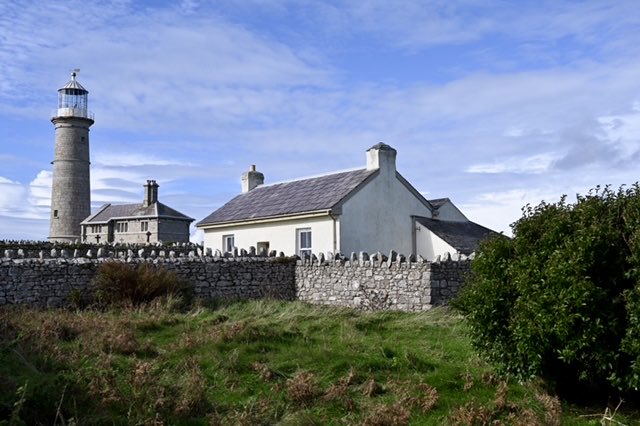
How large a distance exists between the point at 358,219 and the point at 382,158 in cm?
277

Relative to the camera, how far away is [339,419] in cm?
940

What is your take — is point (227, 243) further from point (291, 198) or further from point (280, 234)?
point (291, 198)

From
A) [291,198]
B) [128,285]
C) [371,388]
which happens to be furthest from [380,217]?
[371,388]

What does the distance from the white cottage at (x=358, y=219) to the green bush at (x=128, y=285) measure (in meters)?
5.52

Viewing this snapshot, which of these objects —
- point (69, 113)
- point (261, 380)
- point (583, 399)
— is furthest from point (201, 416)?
point (69, 113)

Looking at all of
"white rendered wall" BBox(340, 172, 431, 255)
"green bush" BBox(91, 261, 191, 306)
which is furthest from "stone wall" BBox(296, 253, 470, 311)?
"green bush" BBox(91, 261, 191, 306)

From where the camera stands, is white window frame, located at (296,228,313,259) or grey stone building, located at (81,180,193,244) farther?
grey stone building, located at (81,180,193,244)

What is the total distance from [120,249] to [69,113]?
1165 inches

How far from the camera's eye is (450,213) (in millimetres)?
29109

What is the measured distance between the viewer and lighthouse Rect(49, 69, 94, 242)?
2146 inches

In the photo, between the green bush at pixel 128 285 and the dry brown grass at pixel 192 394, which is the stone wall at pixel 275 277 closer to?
the green bush at pixel 128 285

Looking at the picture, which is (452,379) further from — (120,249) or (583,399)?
(120,249)

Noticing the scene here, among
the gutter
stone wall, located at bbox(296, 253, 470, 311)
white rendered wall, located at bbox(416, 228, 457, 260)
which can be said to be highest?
the gutter

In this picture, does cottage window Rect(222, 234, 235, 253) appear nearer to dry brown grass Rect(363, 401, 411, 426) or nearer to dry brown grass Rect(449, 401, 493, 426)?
dry brown grass Rect(363, 401, 411, 426)
